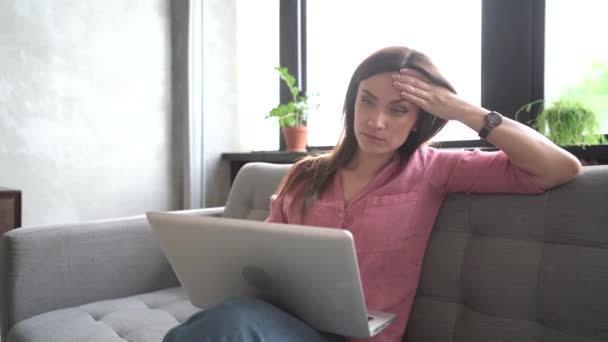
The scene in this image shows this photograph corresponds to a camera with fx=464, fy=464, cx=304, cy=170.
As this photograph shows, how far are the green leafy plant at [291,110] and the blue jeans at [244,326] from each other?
64.6 inches

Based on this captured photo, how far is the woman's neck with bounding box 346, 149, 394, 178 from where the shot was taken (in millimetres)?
1081

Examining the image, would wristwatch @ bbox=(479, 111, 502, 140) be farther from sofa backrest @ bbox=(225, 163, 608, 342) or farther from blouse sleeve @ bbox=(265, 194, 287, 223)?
blouse sleeve @ bbox=(265, 194, 287, 223)

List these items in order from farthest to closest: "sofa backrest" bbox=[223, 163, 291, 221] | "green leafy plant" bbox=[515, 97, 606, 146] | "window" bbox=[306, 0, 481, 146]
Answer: "window" bbox=[306, 0, 481, 146] → "sofa backrest" bbox=[223, 163, 291, 221] → "green leafy plant" bbox=[515, 97, 606, 146]

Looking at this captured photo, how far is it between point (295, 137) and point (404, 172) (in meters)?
1.34

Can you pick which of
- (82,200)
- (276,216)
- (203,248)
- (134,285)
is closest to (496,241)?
(276,216)

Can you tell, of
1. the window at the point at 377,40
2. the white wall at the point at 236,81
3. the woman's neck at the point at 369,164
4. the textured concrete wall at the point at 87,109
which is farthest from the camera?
the white wall at the point at 236,81

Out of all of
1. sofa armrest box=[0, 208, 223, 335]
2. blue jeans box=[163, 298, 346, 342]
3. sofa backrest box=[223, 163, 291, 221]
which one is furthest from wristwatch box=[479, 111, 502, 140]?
sofa armrest box=[0, 208, 223, 335]

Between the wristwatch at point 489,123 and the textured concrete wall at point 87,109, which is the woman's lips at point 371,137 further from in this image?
the textured concrete wall at point 87,109

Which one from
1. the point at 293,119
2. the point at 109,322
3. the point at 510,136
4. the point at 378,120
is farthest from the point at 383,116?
the point at 293,119

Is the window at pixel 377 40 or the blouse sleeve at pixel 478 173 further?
the window at pixel 377 40

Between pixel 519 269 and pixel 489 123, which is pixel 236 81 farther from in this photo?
pixel 519 269

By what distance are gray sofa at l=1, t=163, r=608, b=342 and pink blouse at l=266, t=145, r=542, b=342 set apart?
52 millimetres

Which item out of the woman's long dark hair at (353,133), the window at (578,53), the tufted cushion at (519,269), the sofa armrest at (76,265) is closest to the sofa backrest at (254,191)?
the sofa armrest at (76,265)

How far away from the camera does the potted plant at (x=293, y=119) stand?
2.32 meters
